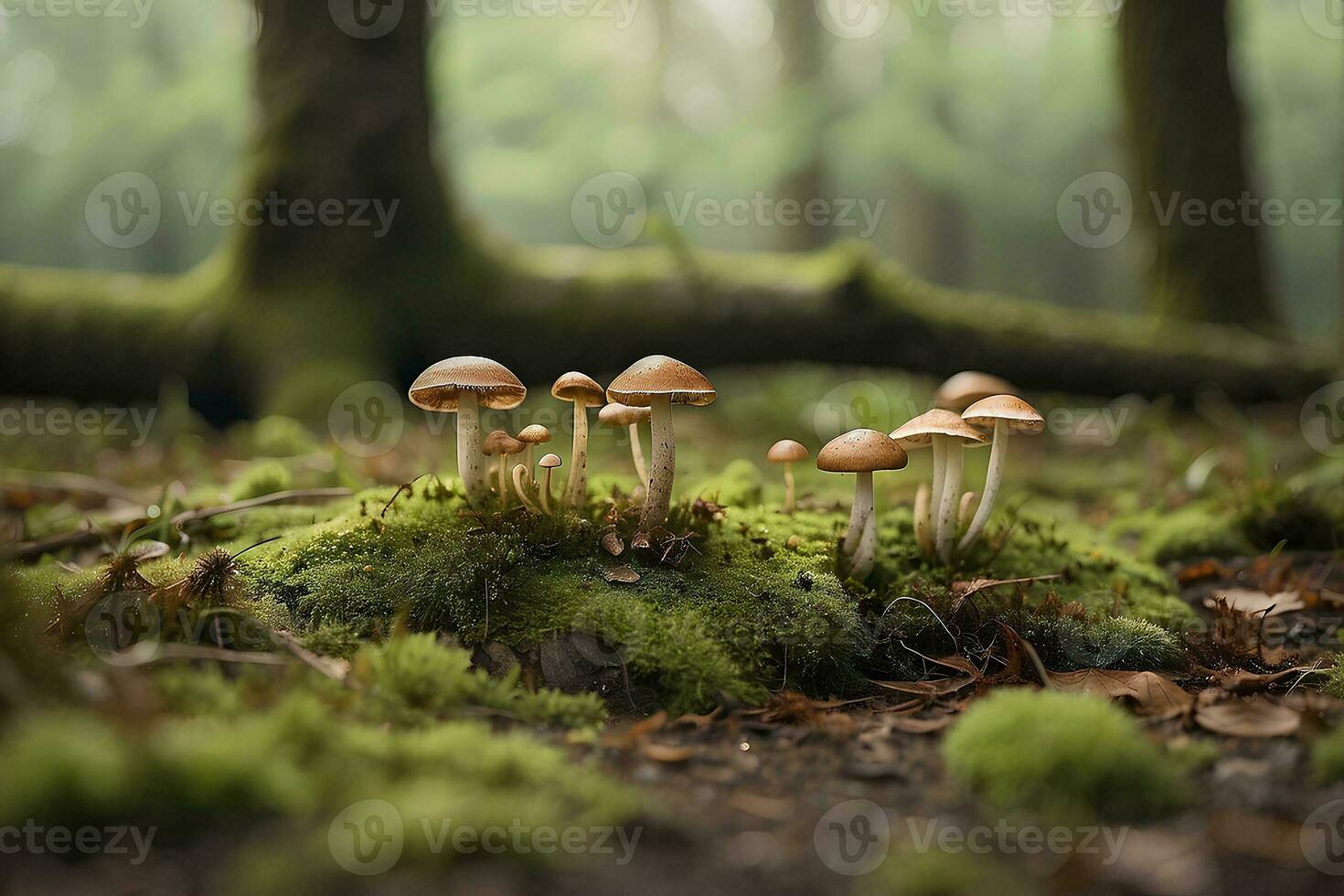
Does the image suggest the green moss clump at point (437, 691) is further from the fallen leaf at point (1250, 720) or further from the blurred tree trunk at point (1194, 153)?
the blurred tree trunk at point (1194, 153)

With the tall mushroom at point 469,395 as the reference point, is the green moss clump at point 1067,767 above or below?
below

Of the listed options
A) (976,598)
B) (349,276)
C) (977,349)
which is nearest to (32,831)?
(976,598)

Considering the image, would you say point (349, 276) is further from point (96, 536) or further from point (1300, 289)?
point (1300, 289)

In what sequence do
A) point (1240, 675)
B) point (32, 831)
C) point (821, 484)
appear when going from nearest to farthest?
1. point (32, 831)
2. point (1240, 675)
3. point (821, 484)

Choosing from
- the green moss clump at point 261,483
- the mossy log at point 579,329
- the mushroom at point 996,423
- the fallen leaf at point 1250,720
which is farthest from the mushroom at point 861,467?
the mossy log at point 579,329

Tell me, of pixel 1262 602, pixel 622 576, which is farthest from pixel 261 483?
pixel 1262 602

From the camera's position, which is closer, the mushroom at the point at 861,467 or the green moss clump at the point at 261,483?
the mushroom at the point at 861,467
